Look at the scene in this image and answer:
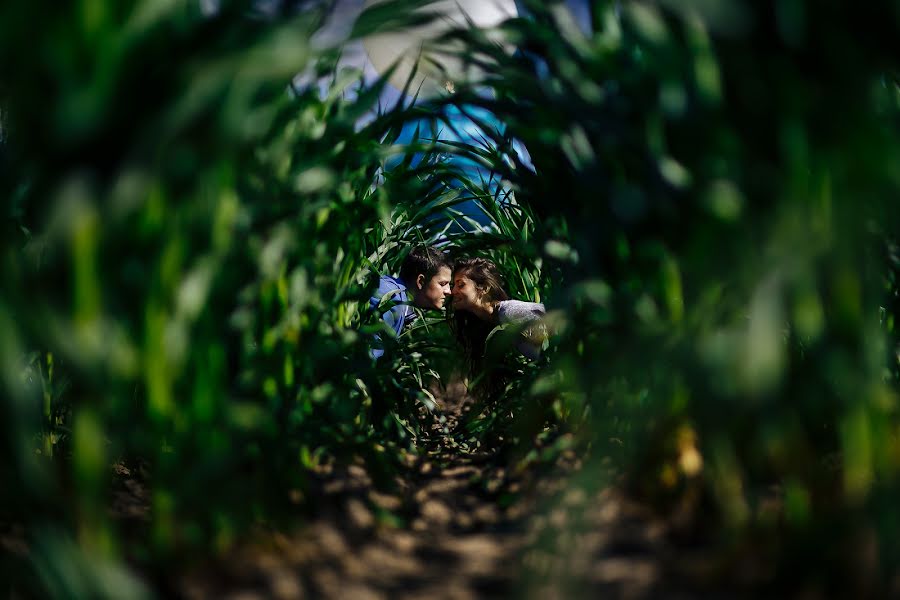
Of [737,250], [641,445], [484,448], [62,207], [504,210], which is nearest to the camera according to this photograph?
[62,207]

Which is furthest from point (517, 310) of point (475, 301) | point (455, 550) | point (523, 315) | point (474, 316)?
point (455, 550)

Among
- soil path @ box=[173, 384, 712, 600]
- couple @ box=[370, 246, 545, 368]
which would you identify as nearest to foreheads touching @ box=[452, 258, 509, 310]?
couple @ box=[370, 246, 545, 368]

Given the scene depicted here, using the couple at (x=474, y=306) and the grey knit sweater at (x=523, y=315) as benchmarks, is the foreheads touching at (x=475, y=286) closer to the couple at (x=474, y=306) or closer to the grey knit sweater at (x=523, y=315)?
the couple at (x=474, y=306)

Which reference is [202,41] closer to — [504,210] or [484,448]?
[484,448]

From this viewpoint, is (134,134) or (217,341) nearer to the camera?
(134,134)

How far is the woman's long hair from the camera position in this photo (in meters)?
2.09

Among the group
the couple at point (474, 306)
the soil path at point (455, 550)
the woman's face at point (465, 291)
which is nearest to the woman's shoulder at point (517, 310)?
the couple at point (474, 306)

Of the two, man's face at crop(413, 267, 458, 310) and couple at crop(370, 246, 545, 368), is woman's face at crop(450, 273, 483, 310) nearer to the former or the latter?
couple at crop(370, 246, 545, 368)

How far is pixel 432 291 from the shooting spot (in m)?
2.50

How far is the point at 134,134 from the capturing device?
495mm

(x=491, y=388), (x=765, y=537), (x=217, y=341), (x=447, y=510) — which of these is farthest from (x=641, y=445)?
(x=491, y=388)

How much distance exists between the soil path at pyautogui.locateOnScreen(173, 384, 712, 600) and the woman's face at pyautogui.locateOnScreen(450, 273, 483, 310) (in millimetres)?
1194

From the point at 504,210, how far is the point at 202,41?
1.35 m

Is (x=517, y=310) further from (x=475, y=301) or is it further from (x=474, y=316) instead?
(x=474, y=316)
